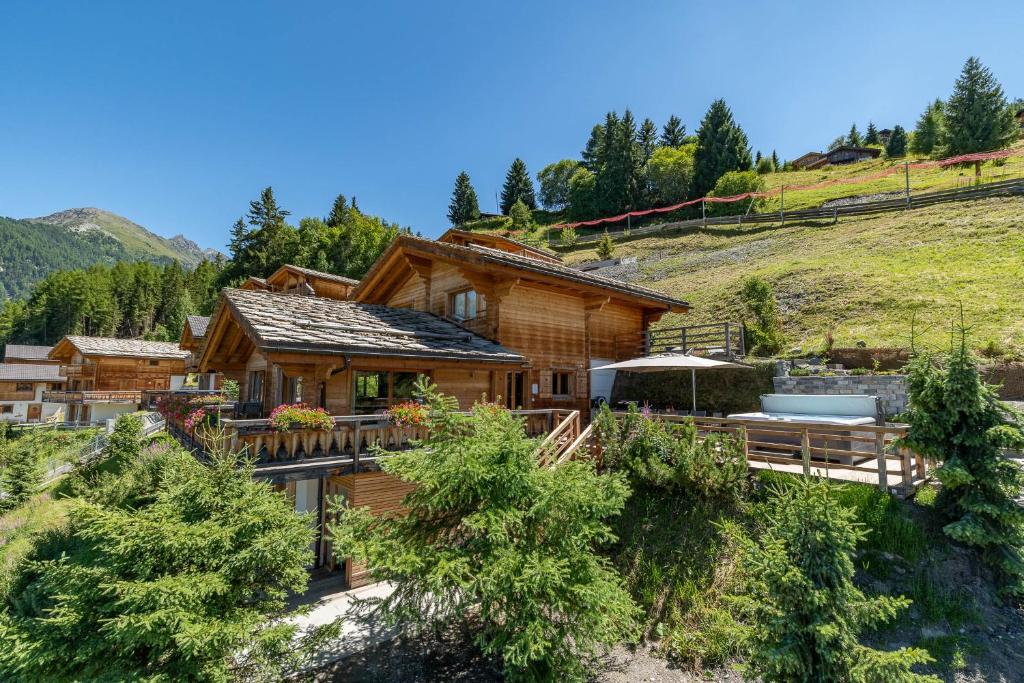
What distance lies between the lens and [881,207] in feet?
128

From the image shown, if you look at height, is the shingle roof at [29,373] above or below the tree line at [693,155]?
below

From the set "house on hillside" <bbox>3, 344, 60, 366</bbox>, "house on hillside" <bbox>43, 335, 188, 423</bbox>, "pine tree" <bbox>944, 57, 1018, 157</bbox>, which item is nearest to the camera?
"house on hillside" <bbox>43, 335, 188, 423</bbox>

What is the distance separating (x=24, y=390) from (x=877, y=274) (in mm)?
Answer: 77213

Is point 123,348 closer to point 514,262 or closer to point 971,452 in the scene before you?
point 514,262

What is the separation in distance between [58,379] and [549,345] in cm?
5979

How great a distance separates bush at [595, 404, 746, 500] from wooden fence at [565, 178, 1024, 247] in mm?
41174

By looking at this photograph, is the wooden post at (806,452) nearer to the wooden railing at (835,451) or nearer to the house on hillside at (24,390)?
the wooden railing at (835,451)

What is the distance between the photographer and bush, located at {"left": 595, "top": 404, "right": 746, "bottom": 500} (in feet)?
31.8

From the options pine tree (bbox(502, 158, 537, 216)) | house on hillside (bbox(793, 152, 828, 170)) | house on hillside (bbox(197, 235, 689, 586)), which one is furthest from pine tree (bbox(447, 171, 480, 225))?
house on hillside (bbox(197, 235, 689, 586))

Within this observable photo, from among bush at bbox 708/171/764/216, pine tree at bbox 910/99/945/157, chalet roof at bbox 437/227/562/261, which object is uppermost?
pine tree at bbox 910/99/945/157

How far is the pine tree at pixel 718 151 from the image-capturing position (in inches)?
2509

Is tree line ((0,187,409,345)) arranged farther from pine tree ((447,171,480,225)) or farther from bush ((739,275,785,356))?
bush ((739,275,785,356))

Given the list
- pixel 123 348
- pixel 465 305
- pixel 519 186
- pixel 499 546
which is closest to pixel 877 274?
pixel 465 305

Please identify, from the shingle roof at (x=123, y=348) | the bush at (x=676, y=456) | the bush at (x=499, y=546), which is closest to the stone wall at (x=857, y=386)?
the bush at (x=676, y=456)
